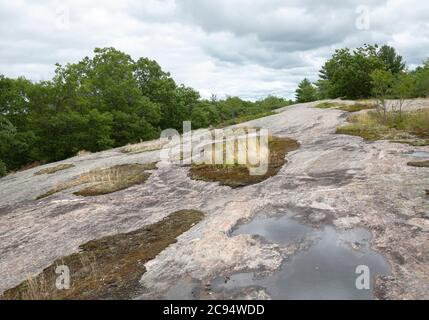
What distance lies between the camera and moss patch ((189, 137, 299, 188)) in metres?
13.0

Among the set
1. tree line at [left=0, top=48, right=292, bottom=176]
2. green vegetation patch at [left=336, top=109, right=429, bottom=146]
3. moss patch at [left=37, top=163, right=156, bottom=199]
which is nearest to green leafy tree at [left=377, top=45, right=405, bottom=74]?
tree line at [left=0, top=48, right=292, bottom=176]

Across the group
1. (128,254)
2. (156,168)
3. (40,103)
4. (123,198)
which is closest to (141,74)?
(40,103)

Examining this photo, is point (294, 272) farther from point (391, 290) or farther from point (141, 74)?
point (141, 74)

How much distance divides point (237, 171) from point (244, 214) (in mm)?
4961

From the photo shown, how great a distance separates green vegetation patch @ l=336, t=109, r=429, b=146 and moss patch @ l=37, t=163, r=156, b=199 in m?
10.0

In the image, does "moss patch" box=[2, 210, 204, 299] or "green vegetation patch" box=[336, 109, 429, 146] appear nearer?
"moss patch" box=[2, 210, 204, 299]

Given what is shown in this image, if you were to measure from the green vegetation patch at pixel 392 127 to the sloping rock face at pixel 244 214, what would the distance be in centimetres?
125

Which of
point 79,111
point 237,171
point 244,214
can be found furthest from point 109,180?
point 79,111

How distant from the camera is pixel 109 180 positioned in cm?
1560

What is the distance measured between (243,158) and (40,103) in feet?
A: 111

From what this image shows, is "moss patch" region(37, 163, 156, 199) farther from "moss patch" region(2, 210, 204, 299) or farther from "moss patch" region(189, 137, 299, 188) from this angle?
"moss patch" region(2, 210, 204, 299)

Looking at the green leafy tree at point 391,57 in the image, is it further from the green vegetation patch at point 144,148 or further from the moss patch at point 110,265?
the moss patch at point 110,265

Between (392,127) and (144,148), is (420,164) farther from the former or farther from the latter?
(144,148)

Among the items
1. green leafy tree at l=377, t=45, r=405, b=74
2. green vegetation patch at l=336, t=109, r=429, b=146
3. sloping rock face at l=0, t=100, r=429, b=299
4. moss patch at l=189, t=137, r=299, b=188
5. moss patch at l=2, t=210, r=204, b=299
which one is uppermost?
green leafy tree at l=377, t=45, r=405, b=74
